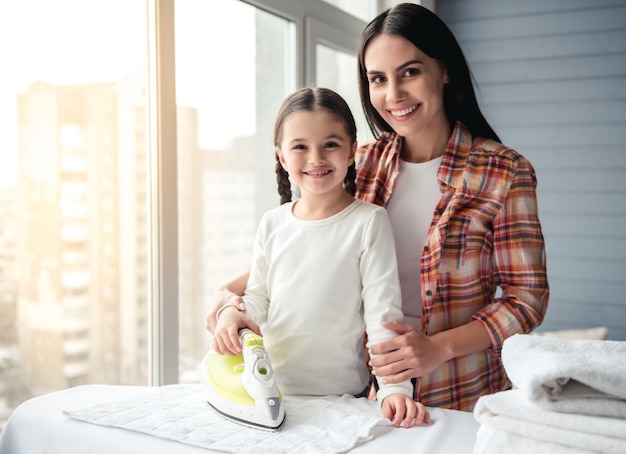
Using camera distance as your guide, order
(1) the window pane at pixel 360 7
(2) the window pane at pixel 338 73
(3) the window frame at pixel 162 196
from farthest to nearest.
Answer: (1) the window pane at pixel 360 7 < (2) the window pane at pixel 338 73 < (3) the window frame at pixel 162 196

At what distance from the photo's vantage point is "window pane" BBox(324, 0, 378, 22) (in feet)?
9.26

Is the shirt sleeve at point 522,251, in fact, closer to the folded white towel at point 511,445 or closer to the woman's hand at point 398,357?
the woman's hand at point 398,357

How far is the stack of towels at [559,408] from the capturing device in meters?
0.70

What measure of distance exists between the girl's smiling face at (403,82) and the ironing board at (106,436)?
2.10 ft

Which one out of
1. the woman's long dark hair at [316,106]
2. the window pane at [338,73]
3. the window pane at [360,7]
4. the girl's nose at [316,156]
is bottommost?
the girl's nose at [316,156]

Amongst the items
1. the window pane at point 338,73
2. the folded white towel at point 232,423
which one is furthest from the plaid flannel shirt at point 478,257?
the window pane at point 338,73

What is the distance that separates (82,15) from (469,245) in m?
1.01

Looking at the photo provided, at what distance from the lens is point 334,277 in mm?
1179

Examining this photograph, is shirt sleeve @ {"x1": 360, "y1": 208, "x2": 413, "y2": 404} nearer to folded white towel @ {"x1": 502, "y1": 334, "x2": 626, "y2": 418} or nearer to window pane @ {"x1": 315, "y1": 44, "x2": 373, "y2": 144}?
folded white towel @ {"x1": 502, "y1": 334, "x2": 626, "y2": 418}

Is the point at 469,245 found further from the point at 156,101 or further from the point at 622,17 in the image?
the point at 622,17

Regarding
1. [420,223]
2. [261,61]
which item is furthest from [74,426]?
[261,61]

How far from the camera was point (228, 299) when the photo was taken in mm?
1222

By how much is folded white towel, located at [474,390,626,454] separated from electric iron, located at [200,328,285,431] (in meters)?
0.31

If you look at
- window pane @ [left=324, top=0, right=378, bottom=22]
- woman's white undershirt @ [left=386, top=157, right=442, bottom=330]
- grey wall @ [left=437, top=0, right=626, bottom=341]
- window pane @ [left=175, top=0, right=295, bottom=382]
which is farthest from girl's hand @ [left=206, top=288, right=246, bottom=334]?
grey wall @ [left=437, top=0, right=626, bottom=341]
